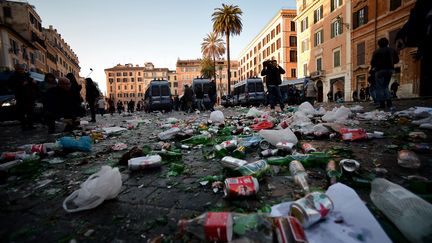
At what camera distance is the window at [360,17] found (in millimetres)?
22747

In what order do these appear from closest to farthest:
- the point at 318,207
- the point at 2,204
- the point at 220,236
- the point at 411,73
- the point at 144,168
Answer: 1. the point at 220,236
2. the point at 318,207
3. the point at 2,204
4. the point at 144,168
5. the point at 411,73

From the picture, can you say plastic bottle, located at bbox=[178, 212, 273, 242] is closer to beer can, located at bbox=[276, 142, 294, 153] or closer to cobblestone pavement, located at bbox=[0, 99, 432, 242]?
cobblestone pavement, located at bbox=[0, 99, 432, 242]

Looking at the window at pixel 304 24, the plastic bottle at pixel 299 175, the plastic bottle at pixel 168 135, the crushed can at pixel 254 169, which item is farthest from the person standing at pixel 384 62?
the window at pixel 304 24

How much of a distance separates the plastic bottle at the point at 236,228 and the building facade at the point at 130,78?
288 ft

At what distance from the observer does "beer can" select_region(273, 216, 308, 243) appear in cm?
99

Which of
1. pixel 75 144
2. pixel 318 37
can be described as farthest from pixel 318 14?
pixel 75 144

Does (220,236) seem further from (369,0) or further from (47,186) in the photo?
(369,0)

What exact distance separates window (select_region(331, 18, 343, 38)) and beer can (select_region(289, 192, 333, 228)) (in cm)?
3013

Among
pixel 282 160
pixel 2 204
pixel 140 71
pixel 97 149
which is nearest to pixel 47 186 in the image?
pixel 2 204

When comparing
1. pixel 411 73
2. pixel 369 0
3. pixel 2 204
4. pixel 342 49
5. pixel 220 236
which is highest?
pixel 369 0

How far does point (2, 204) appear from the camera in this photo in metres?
1.78

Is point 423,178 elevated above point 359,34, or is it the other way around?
point 359,34

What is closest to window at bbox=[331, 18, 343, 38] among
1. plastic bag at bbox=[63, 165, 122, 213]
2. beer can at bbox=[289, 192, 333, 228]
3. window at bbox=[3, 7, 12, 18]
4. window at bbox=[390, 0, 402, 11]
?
window at bbox=[390, 0, 402, 11]

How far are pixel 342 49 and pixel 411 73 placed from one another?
29.6ft
